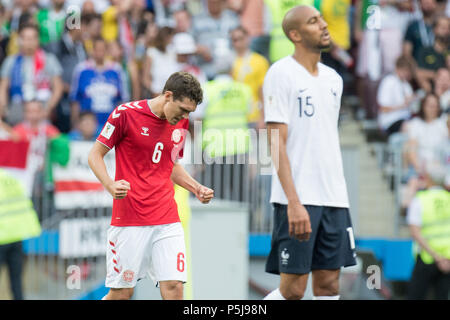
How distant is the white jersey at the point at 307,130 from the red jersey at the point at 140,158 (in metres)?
0.87

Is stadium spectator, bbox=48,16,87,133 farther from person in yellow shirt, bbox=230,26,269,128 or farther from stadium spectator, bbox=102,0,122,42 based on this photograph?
person in yellow shirt, bbox=230,26,269,128

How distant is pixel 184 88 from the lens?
20.1 feet

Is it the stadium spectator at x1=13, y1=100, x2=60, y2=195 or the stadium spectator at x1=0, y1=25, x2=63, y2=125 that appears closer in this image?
the stadium spectator at x1=13, y1=100, x2=60, y2=195

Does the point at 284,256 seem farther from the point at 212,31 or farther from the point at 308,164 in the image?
the point at 212,31

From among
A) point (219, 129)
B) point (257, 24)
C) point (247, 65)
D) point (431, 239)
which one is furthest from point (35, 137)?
point (431, 239)

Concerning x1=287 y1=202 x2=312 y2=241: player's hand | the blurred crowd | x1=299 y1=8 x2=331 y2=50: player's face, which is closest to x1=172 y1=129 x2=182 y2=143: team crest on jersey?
x1=287 y1=202 x2=312 y2=241: player's hand

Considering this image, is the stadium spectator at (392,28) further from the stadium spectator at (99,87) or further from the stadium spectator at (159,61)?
the stadium spectator at (99,87)

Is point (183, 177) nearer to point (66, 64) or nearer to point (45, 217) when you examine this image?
point (45, 217)

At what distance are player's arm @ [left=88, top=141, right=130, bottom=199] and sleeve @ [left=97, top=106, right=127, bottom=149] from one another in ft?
0.14

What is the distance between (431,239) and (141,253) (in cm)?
546

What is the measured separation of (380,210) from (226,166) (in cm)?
216

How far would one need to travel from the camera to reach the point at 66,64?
1320cm

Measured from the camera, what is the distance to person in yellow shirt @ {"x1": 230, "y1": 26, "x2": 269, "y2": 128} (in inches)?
480
